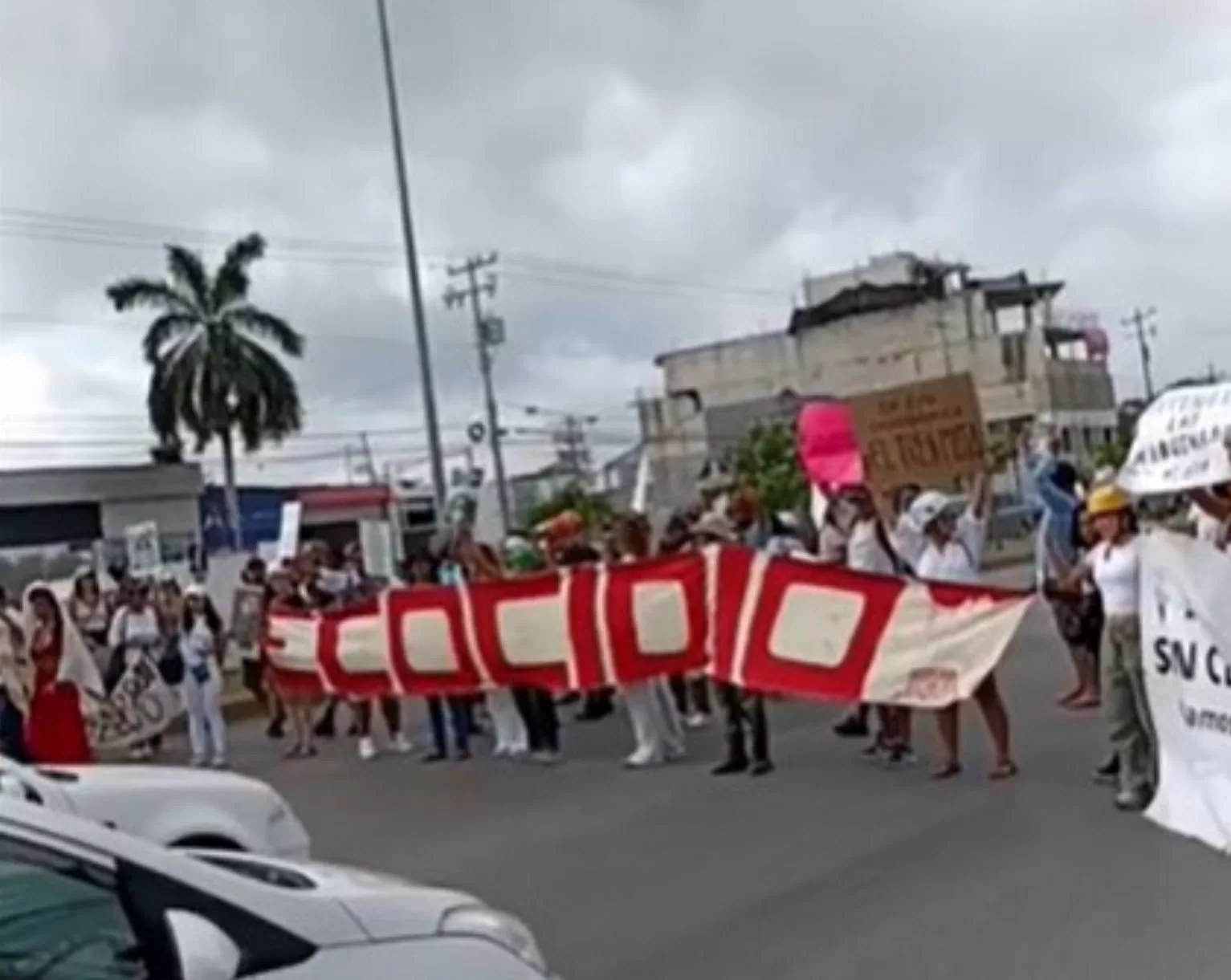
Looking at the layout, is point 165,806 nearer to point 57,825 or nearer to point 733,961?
point 733,961

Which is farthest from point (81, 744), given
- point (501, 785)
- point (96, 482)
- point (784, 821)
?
point (96, 482)

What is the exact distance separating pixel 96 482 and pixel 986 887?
170ft

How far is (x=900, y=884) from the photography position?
775cm

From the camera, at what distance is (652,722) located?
12.4m

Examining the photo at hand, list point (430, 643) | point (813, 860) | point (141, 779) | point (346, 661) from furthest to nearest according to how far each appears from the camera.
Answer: point (346, 661)
point (430, 643)
point (813, 860)
point (141, 779)

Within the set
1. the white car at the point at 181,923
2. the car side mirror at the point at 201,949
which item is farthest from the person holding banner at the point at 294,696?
the car side mirror at the point at 201,949

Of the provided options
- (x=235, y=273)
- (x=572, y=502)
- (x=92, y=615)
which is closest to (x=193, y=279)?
(x=235, y=273)

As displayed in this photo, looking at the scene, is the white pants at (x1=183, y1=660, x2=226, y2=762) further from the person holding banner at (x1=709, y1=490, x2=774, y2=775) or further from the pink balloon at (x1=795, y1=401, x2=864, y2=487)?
the pink balloon at (x1=795, y1=401, x2=864, y2=487)

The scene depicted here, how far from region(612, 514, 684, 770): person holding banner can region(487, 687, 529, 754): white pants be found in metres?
1.07

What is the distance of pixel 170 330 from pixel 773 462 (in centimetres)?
2143

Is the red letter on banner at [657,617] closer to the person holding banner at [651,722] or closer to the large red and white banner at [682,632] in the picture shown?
the large red and white banner at [682,632]

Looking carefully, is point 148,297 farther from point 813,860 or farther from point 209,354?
point 813,860

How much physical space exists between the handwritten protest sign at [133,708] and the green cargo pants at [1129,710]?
9.87 m

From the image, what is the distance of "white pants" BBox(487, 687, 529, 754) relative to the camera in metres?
13.6
